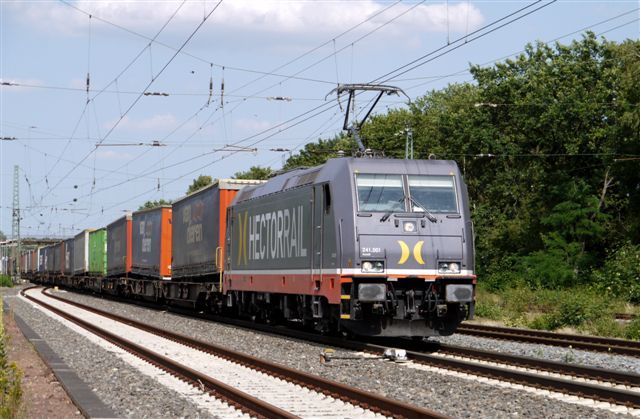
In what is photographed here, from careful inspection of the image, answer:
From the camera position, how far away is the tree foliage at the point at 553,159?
41.2 metres

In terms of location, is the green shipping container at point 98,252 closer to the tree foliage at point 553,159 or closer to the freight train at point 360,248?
the tree foliage at point 553,159

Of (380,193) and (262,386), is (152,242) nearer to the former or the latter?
(380,193)

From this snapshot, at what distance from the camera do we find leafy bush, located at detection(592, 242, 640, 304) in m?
34.9

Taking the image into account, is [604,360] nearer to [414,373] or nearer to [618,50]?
[414,373]

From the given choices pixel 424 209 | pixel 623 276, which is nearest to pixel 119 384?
pixel 424 209

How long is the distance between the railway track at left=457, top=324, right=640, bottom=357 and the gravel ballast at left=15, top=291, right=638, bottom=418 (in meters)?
0.64

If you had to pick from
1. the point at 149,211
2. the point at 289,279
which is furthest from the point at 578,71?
the point at 289,279

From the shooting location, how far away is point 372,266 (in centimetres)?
1753

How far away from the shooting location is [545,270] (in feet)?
133

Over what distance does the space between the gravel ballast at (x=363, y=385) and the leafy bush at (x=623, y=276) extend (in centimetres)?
1541

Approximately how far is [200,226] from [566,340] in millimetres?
14016

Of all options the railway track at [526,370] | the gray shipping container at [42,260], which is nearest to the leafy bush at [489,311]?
the railway track at [526,370]

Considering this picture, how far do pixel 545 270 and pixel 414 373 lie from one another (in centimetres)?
2727

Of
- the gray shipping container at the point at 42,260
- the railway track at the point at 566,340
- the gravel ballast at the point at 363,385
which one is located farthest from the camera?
the gray shipping container at the point at 42,260
